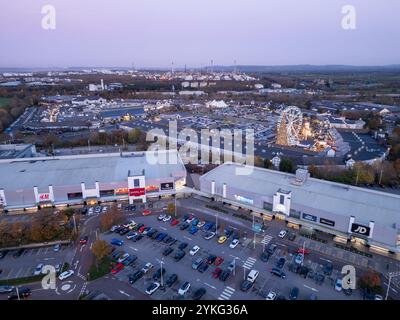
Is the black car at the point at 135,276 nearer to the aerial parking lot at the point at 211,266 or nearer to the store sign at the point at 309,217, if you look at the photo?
the aerial parking lot at the point at 211,266

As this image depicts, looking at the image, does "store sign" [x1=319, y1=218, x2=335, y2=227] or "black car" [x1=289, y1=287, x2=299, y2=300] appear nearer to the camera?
"black car" [x1=289, y1=287, x2=299, y2=300]

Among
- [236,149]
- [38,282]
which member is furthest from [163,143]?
[38,282]

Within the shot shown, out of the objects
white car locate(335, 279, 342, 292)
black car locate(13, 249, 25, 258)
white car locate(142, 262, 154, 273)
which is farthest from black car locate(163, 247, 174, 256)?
white car locate(335, 279, 342, 292)

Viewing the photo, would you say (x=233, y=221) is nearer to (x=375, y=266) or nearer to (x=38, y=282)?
(x=375, y=266)

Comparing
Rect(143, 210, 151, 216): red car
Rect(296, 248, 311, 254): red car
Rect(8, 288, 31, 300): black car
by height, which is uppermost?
Rect(143, 210, 151, 216): red car

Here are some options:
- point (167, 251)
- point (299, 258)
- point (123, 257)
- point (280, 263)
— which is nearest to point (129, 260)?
point (123, 257)

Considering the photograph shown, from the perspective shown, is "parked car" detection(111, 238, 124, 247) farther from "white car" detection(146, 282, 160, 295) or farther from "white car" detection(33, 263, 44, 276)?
"white car" detection(146, 282, 160, 295)
